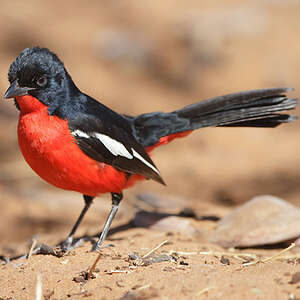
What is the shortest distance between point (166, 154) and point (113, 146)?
423cm

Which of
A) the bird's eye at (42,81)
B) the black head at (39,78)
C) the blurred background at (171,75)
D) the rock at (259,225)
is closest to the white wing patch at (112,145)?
the black head at (39,78)

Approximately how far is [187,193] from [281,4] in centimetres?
785

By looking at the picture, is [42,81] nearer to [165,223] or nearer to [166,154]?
[165,223]

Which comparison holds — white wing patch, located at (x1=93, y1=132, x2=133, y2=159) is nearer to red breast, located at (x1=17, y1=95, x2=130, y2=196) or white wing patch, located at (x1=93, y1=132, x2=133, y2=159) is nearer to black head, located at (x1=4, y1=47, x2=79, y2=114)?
red breast, located at (x1=17, y1=95, x2=130, y2=196)

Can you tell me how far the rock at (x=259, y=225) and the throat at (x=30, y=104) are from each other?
176cm

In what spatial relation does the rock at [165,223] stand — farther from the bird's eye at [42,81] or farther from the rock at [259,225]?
the bird's eye at [42,81]

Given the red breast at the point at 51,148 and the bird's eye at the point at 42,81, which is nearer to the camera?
the red breast at the point at 51,148

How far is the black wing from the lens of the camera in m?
4.03

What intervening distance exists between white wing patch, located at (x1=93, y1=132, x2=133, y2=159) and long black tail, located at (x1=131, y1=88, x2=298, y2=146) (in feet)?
1.79

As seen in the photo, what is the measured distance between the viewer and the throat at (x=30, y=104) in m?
3.91

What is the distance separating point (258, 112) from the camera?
4863 millimetres

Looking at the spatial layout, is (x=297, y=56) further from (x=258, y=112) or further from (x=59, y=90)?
(x=59, y=90)

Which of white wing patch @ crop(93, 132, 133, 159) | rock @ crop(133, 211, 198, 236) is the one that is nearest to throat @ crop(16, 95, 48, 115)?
white wing patch @ crop(93, 132, 133, 159)

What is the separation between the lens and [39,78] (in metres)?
3.97
